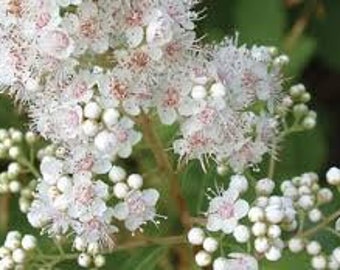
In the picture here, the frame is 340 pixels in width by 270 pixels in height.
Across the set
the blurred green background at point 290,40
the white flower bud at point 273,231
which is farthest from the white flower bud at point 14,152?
the white flower bud at point 273,231

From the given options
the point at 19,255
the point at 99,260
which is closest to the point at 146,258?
the point at 99,260

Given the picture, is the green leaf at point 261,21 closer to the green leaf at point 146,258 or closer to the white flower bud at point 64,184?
the green leaf at point 146,258

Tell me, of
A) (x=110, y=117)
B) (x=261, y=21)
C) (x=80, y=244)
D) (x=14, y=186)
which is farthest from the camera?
(x=261, y=21)

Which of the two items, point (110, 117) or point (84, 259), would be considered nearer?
point (110, 117)

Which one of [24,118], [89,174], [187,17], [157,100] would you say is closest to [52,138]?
[89,174]

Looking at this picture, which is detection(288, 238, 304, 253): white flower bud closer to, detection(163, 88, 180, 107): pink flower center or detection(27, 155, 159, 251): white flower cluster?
detection(27, 155, 159, 251): white flower cluster

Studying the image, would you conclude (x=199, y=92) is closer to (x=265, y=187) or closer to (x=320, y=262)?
(x=265, y=187)

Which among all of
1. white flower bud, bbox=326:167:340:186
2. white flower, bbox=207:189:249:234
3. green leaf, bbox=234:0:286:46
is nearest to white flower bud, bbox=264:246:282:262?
white flower, bbox=207:189:249:234
